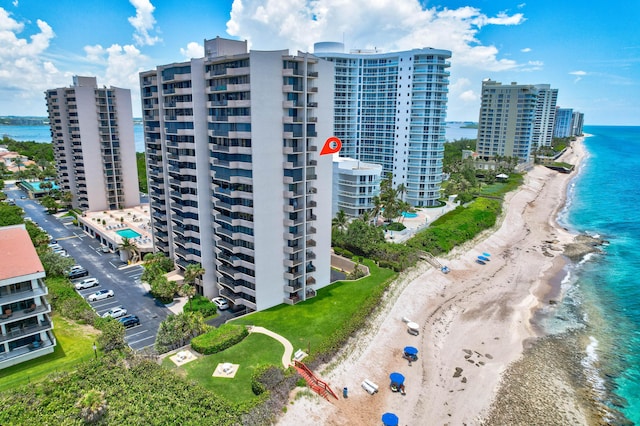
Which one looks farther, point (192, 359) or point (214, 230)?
point (214, 230)

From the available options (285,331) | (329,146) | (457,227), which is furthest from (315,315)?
(457,227)

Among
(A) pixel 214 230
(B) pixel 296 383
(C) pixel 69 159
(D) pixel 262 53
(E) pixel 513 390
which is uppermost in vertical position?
(D) pixel 262 53

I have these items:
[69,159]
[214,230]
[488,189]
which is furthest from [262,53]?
[488,189]

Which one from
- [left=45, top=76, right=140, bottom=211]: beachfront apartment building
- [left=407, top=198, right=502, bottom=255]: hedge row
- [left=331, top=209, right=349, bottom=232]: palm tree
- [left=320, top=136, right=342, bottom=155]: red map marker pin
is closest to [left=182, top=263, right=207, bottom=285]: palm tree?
[left=320, top=136, right=342, bottom=155]: red map marker pin

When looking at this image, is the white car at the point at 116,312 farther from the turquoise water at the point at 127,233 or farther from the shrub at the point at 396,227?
the shrub at the point at 396,227

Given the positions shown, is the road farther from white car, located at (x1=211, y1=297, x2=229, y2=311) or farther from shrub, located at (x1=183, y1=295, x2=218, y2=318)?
white car, located at (x1=211, y1=297, x2=229, y2=311)

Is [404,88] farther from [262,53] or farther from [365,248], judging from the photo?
[262,53]

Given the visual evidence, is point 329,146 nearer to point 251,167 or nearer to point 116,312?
point 251,167
